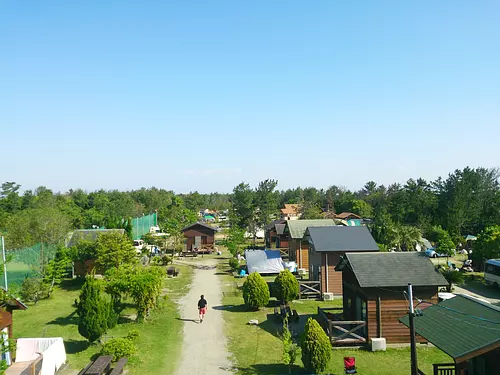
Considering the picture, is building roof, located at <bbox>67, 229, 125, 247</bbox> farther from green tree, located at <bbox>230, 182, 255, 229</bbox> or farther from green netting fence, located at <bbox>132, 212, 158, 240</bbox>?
green tree, located at <bbox>230, 182, 255, 229</bbox>

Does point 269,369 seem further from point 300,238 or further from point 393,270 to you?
point 300,238

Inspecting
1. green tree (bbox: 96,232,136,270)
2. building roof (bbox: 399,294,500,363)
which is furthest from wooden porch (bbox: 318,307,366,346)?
green tree (bbox: 96,232,136,270)

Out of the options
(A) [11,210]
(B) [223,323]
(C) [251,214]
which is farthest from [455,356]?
(A) [11,210]

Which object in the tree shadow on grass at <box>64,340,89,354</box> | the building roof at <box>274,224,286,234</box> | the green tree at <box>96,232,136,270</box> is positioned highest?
the building roof at <box>274,224,286,234</box>

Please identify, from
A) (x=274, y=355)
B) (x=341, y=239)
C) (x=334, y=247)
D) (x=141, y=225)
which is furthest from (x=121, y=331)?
(x=141, y=225)

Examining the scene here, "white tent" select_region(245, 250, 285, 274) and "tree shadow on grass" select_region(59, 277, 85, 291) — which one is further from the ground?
"white tent" select_region(245, 250, 285, 274)

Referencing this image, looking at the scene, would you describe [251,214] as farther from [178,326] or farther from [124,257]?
[178,326]
